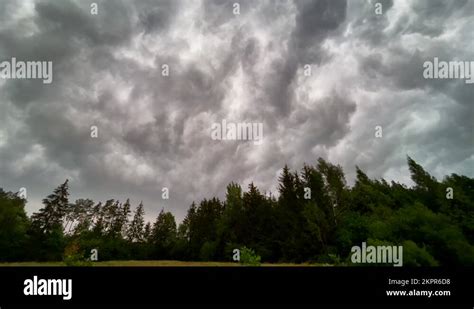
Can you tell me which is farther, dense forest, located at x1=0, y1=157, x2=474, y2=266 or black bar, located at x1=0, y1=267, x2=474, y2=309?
dense forest, located at x1=0, y1=157, x2=474, y2=266

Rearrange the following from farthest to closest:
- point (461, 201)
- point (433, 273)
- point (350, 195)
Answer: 1. point (350, 195)
2. point (461, 201)
3. point (433, 273)

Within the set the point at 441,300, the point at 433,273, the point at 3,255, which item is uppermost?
the point at 433,273

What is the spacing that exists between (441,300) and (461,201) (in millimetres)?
38927

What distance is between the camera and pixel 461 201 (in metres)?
49.8

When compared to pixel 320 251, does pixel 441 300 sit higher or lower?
higher

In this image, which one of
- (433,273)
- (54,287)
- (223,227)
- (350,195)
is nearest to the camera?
(54,287)

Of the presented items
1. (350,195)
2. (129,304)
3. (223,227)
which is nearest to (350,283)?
(129,304)

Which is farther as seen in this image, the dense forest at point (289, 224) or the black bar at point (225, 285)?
the dense forest at point (289, 224)

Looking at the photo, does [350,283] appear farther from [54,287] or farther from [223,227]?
[223,227]

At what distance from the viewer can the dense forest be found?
46812 mm

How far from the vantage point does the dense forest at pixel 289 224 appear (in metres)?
46.8

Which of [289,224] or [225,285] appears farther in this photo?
[289,224]

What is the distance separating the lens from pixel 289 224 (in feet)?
253

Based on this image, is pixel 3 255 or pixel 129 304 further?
pixel 3 255
